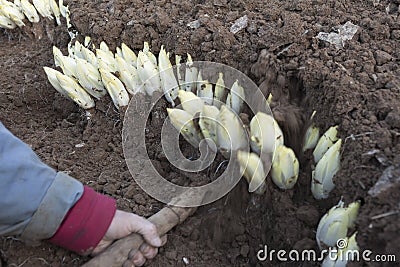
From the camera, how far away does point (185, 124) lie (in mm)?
1675

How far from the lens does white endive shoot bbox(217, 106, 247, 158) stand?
153 cm

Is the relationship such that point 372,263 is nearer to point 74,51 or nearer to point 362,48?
point 362,48

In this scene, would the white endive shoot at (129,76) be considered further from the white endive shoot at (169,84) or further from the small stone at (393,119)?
the small stone at (393,119)

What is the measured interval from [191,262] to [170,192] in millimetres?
260

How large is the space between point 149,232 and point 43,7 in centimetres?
182

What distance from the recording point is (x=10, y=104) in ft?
7.55

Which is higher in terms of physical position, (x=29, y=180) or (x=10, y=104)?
(x=29, y=180)

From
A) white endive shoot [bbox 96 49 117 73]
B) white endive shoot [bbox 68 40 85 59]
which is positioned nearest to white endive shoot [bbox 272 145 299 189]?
white endive shoot [bbox 96 49 117 73]

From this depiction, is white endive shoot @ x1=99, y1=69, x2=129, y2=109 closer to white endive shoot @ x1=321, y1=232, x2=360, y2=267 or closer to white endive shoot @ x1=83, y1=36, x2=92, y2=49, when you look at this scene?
white endive shoot @ x1=83, y1=36, x2=92, y2=49

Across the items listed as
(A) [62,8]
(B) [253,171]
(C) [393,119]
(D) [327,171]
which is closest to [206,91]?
(B) [253,171]

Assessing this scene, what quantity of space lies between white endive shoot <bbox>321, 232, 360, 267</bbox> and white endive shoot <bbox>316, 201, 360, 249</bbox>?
0.03 metres

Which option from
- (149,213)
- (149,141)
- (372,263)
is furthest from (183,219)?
(372,263)

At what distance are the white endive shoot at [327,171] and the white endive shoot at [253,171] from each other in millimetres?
155

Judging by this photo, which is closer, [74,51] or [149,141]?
[149,141]
